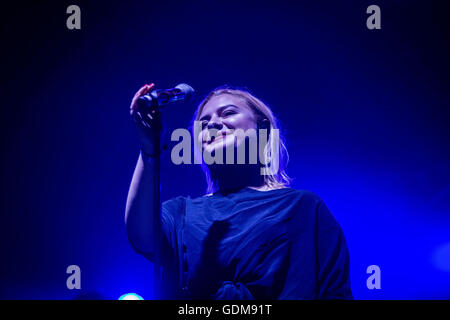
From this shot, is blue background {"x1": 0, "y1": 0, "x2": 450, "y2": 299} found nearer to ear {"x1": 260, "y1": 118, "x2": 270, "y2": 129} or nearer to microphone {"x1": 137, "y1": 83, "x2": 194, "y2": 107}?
ear {"x1": 260, "y1": 118, "x2": 270, "y2": 129}

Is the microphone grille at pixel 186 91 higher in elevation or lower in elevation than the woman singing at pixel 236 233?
higher

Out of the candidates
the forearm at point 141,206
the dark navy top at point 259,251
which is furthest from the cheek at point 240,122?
the forearm at point 141,206

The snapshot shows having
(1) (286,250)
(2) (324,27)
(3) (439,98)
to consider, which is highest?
(2) (324,27)

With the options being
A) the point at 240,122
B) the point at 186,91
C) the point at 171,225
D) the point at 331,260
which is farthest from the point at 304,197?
the point at 186,91

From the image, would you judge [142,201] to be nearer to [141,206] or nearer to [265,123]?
[141,206]

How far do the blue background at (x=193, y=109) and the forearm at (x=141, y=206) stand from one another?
42 centimetres

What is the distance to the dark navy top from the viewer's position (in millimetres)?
1662

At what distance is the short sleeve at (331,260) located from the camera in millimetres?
1662

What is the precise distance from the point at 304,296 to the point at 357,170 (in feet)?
2.62

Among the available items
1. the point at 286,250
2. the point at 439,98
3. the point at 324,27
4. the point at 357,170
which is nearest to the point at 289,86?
the point at 324,27

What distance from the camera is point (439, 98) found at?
231 cm

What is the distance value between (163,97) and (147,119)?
90 millimetres

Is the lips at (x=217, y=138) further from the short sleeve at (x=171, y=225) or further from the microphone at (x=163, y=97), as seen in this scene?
the microphone at (x=163, y=97)
